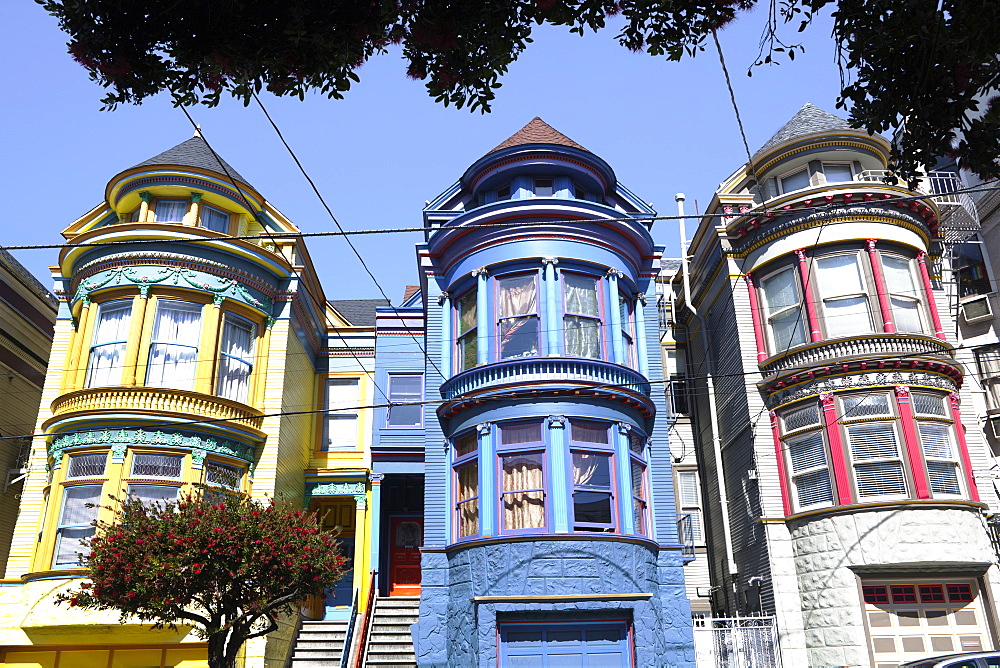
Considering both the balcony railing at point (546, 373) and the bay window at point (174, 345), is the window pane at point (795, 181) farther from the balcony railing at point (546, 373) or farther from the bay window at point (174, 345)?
the bay window at point (174, 345)

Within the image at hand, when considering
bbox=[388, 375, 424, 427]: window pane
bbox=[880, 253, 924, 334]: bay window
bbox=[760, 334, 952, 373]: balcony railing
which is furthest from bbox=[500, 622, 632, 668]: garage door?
bbox=[880, 253, 924, 334]: bay window

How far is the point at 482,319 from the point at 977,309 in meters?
14.9

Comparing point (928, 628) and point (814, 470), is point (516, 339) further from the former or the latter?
point (928, 628)

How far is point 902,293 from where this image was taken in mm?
21250

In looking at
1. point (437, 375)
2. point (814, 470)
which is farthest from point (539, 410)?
point (814, 470)

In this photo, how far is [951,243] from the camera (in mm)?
24516

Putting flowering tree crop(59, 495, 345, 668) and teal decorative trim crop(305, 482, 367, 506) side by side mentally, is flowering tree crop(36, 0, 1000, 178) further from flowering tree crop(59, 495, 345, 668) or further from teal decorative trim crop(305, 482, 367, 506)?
teal decorative trim crop(305, 482, 367, 506)

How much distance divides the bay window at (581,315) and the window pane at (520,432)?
1806mm

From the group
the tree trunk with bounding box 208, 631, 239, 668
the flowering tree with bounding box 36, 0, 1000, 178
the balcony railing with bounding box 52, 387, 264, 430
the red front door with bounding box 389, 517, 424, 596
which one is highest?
the balcony railing with bounding box 52, 387, 264, 430

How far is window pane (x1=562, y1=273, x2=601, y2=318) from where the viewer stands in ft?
63.4

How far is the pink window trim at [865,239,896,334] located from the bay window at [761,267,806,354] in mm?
1765

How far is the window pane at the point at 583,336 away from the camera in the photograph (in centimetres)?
1888

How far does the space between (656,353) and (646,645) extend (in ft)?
22.9

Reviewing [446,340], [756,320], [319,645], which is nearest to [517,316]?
[446,340]
